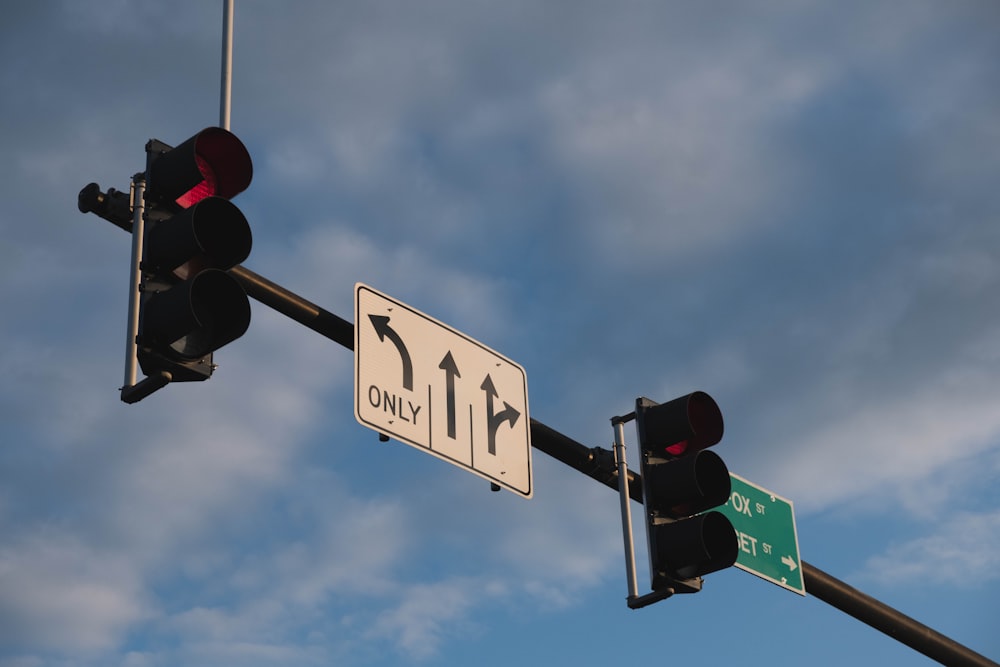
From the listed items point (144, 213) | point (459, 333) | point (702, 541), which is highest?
point (459, 333)

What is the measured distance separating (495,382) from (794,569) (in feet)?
10.7

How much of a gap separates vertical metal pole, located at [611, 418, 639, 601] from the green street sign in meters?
1.31

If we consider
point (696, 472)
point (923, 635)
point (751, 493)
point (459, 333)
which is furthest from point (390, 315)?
point (923, 635)

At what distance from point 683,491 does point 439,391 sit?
1896mm

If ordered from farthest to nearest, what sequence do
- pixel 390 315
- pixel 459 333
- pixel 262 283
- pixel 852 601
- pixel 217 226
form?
pixel 852 601 < pixel 459 333 < pixel 390 315 < pixel 262 283 < pixel 217 226

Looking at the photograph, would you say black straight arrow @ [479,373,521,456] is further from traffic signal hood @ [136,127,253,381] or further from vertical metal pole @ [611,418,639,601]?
traffic signal hood @ [136,127,253,381]

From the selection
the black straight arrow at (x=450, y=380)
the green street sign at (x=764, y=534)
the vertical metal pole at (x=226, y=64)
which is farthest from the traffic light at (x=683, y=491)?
the vertical metal pole at (x=226, y=64)

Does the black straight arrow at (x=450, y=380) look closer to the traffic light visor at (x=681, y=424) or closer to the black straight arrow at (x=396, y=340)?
the black straight arrow at (x=396, y=340)

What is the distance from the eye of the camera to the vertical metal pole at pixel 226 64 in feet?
27.6

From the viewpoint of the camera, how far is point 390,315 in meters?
8.77

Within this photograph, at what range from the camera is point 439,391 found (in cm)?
Answer: 899

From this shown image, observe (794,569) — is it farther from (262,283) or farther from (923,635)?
(262,283)

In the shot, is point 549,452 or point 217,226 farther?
point 549,452

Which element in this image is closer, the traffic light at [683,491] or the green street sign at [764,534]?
the traffic light at [683,491]
